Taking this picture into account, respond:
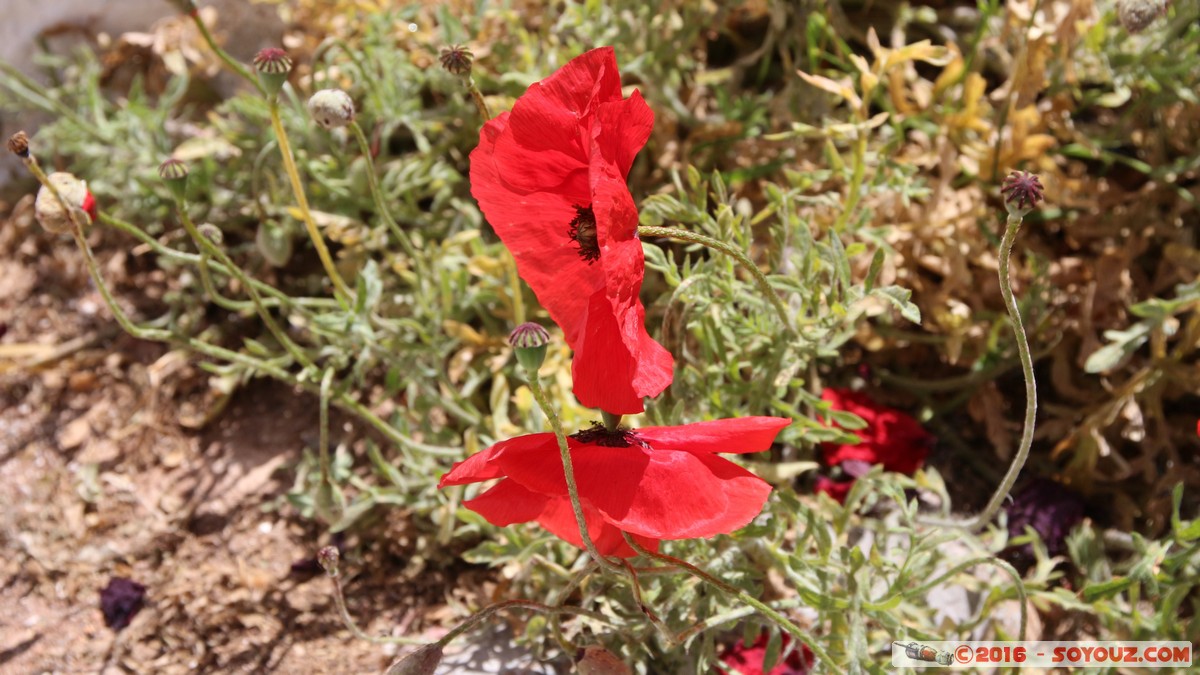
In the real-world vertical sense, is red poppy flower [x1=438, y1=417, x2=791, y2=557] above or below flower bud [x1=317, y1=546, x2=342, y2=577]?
above

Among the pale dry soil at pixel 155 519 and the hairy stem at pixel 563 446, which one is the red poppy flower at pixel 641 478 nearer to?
the hairy stem at pixel 563 446

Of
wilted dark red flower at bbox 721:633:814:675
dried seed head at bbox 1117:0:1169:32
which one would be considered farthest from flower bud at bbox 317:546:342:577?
dried seed head at bbox 1117:0:1169:32

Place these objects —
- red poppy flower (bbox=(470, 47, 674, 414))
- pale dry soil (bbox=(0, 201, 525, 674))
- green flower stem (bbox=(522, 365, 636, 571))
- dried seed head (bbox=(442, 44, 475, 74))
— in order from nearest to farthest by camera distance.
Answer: green flower stem (bbox=(522, 365, 636, 571)) → red poppy flower (bbox=(470, 47, 674, 414)) → dried seed head (bbox=(442, 44, 475, 74)) → pale dry soil (bbox=(0, 201, 525, 674))

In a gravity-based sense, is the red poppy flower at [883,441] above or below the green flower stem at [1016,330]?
below

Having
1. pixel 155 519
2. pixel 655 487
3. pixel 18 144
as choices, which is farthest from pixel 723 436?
pixel 155 519

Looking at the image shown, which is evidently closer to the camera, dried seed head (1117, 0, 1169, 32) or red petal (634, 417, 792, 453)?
red petal (634, 417, 792, 453)

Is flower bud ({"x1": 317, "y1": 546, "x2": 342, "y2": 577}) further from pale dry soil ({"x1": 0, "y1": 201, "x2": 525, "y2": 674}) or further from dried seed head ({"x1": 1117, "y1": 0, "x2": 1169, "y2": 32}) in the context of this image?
dried seed head ({"x1": 1117, "y1": 0, "x2": 1169, "y2": 32})

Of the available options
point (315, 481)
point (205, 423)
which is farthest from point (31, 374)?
point (315, 481)

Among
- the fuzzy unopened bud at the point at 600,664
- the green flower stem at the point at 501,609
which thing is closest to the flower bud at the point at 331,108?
the green flower stem at the point at 501,609
